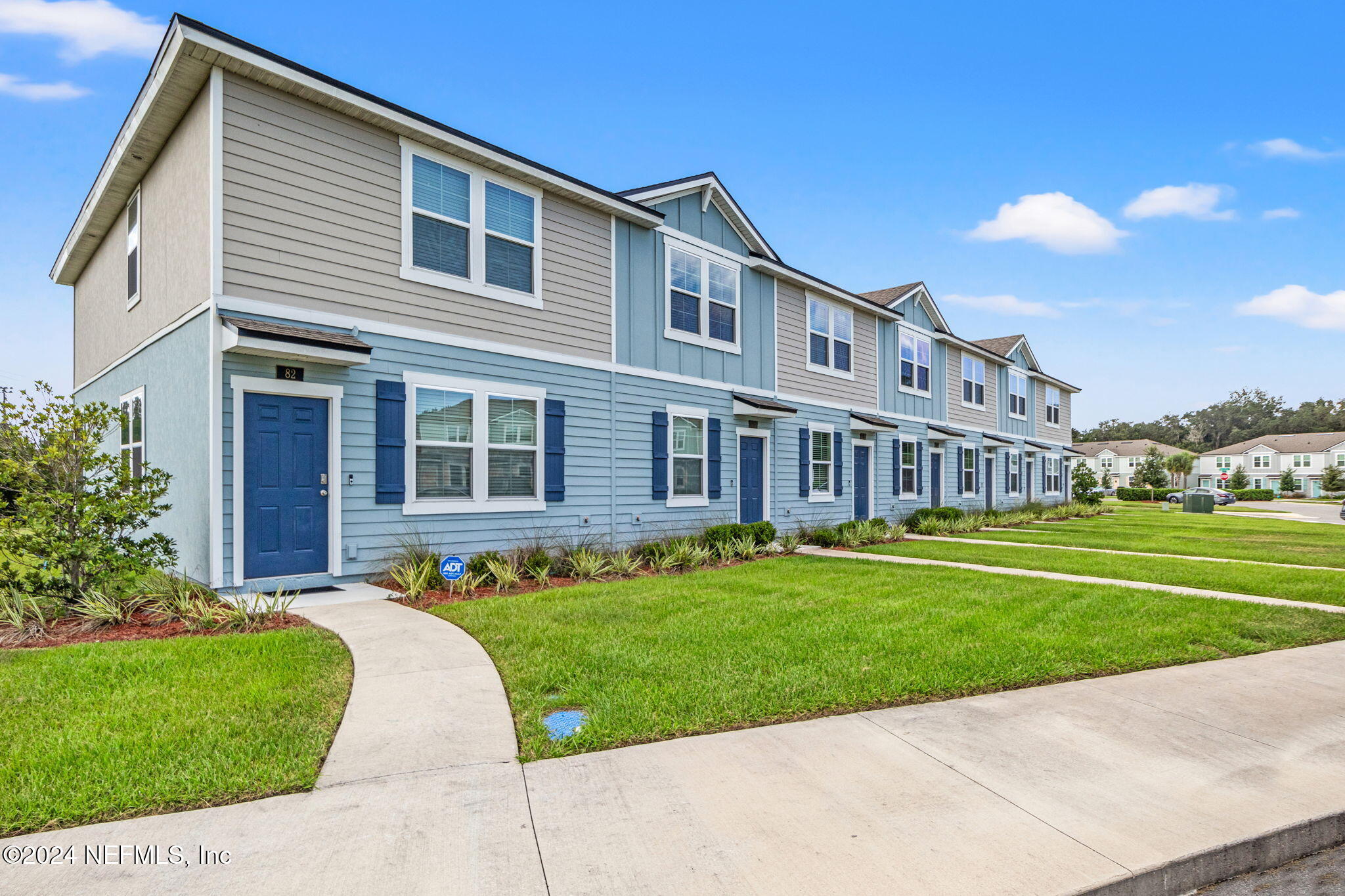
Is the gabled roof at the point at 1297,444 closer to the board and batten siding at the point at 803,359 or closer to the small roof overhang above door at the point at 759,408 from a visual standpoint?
→ the board and batten siding at the point at 803,359

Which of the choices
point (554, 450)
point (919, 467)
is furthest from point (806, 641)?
point (919, 467)

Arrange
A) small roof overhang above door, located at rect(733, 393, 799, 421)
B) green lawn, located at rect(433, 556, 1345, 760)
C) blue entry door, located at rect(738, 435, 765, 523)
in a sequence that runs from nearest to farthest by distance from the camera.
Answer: green lawn, located at rect(433, 556, 1345, 760), small roof overhang above door, located at rect(733, 393, 799, 421), blue entry door, located at rect(738, 435, 765, 523)

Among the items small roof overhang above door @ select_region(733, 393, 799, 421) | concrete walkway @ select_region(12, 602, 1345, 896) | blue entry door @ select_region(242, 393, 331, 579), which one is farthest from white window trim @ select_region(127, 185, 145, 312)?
small roof overhang above door @ select_region(733, 393, 799, 421)

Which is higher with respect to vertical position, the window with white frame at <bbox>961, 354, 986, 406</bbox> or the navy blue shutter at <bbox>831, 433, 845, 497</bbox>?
the window with white frame at <bbox>961, 354, 986, 406</bbox>

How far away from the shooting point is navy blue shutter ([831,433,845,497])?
17.0m

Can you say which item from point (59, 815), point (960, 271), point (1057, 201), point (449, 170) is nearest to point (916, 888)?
point (59, 815)

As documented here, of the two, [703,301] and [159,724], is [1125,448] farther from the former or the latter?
[159,724]

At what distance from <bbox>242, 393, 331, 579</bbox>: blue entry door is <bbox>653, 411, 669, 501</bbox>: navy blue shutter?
18.9 feet

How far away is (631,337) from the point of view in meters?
12.2

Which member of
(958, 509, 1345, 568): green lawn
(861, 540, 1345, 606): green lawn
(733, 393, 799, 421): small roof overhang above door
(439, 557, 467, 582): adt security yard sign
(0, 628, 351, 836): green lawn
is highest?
(733, 393, 799, 421): small roof overhang above door

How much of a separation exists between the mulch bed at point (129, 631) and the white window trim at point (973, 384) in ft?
72.5

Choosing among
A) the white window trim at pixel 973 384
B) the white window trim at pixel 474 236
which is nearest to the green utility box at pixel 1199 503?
the white window trim at pixel 973 384

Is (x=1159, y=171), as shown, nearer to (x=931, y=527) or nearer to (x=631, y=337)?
(x=931, y=527)

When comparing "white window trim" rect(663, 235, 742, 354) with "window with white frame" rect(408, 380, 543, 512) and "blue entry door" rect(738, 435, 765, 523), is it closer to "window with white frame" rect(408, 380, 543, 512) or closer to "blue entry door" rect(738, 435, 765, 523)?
"blue entry door" rect(738, 435, 765, 523)
